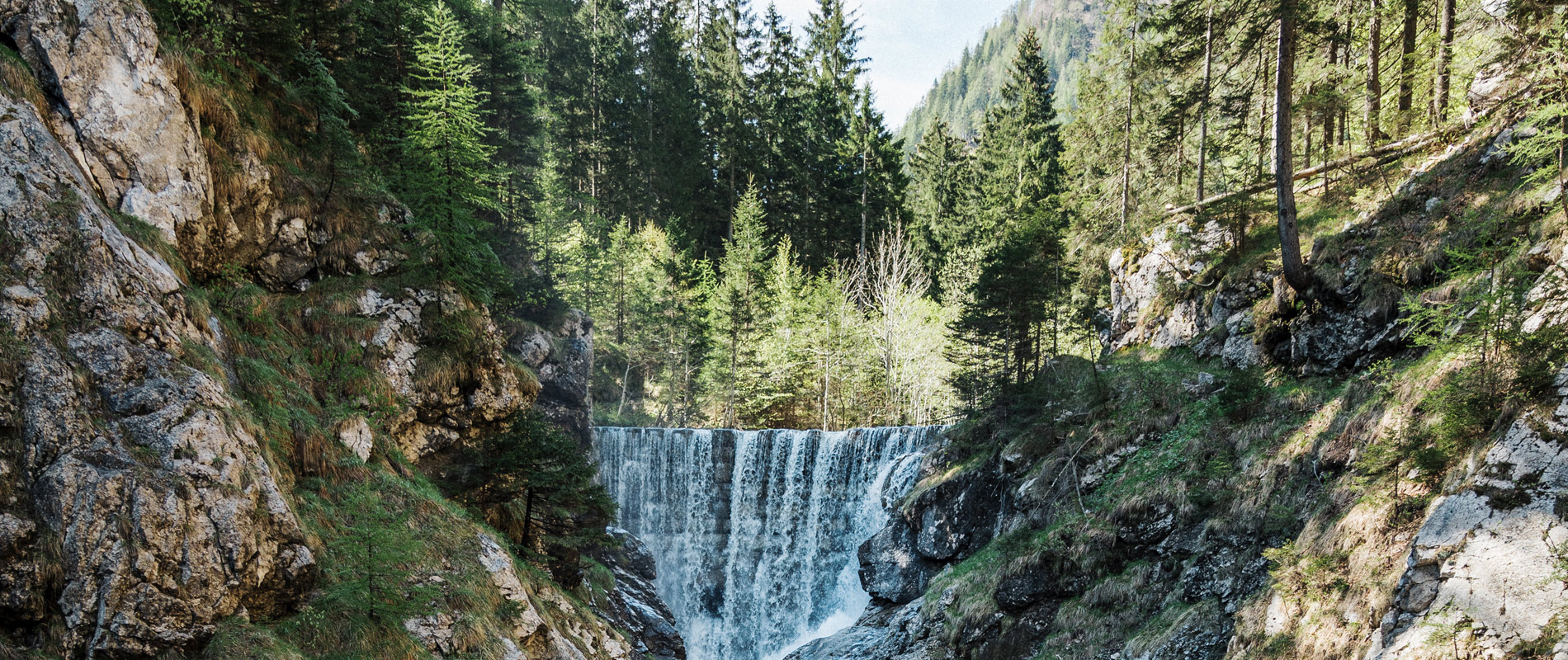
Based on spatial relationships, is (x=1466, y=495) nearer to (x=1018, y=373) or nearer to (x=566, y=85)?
(x=1018, y=373)

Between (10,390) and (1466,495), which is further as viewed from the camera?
(1466,495)

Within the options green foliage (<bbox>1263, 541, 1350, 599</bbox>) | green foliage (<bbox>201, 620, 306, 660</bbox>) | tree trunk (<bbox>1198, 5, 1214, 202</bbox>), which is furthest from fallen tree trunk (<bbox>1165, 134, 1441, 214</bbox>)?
green foliage (<bbox>201, 620, 306, 660</bbox>)

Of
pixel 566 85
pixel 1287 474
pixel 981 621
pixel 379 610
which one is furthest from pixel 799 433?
pixel 566 85

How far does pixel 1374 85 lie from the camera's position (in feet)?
44.4

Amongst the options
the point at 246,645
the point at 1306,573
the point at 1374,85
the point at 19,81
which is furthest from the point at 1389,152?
the point at 19,81

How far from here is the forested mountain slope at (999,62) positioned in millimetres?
141625

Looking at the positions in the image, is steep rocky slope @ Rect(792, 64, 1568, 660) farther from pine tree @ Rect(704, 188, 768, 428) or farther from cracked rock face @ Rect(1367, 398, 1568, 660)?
pine tree @ Rect(704, 188, 768, 428)

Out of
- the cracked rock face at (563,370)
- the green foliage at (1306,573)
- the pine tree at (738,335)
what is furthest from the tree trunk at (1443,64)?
the pine tree at (738,335)

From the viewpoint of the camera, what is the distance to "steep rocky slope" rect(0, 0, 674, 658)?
4895 mm

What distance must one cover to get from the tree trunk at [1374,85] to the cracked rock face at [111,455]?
1890cm

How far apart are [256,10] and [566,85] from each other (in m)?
29.9

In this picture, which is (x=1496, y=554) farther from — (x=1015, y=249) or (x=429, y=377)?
(x=429, y=377)

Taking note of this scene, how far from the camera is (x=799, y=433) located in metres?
20.9

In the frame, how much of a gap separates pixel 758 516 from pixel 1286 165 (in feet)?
52.4
